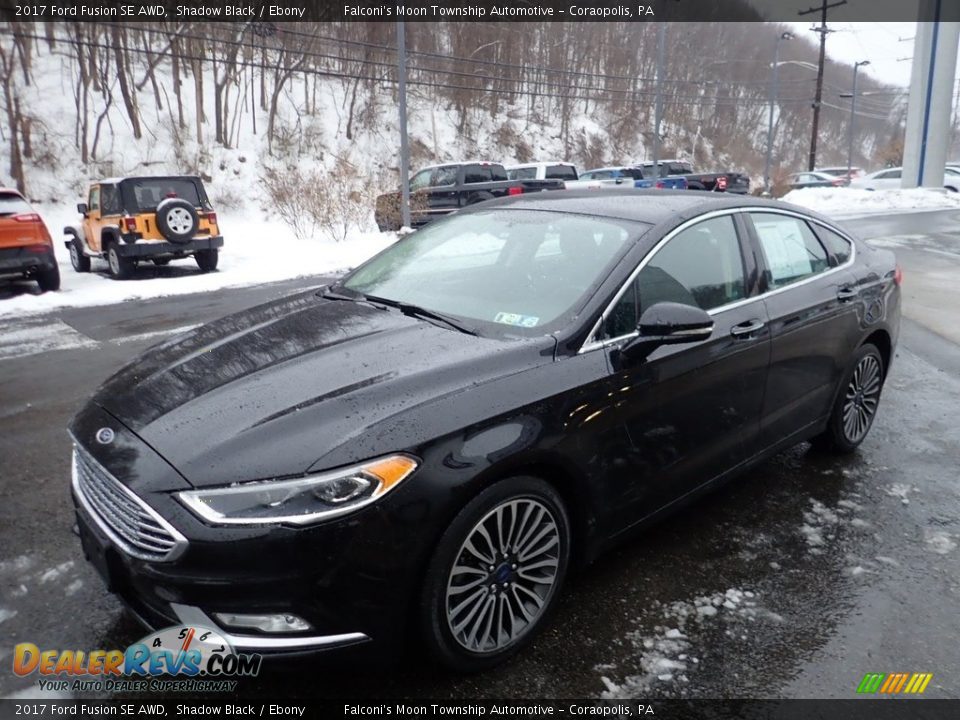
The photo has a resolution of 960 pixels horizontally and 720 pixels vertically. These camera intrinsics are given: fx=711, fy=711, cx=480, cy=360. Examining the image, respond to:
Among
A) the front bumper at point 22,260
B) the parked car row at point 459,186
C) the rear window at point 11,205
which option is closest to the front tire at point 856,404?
the front bumper at point 22,260

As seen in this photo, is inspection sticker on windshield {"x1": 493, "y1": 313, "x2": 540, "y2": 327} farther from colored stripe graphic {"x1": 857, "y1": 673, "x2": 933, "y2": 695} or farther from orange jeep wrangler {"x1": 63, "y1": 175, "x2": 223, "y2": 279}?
orange jeep wrangler {"x1": 63, "y1": 175, "x2": 223, "y2": 279}

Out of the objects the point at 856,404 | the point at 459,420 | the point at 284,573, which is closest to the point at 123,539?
the point at 284,573

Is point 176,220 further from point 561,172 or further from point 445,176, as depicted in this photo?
point 561,172

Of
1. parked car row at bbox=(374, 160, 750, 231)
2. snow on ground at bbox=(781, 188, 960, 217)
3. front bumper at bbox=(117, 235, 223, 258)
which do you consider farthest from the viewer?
snow on ground at bbox=(781, 188, 960, 217)

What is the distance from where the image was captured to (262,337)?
309cm

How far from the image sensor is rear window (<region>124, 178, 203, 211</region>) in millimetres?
12523

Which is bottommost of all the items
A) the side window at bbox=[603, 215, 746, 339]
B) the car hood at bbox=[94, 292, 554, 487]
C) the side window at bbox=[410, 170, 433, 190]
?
the car hood at bbox=[94, 292, 554, 487]

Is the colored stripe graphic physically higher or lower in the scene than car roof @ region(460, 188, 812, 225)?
lower

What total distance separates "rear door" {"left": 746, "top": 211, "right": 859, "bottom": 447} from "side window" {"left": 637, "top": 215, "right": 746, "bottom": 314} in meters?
0.22

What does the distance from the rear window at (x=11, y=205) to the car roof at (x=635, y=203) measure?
29.9 ft

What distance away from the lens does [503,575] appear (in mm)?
2531

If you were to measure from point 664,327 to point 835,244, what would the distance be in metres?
2.20

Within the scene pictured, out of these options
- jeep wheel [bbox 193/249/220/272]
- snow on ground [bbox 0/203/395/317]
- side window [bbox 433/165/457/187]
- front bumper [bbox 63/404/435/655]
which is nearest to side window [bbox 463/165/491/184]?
side window [bbox 433/165/457/187]

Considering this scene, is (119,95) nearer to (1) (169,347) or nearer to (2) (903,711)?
(1) (169,347)
